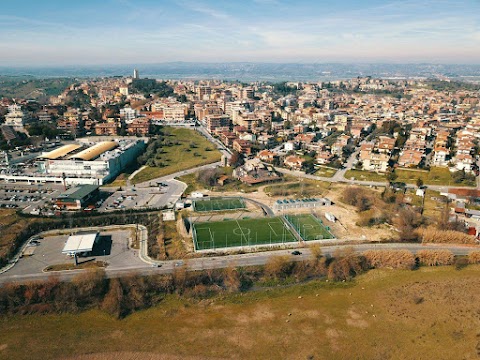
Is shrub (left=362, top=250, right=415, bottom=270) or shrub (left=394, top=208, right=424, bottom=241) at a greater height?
shrub (left=394, top=208, right=424, bottom=241)

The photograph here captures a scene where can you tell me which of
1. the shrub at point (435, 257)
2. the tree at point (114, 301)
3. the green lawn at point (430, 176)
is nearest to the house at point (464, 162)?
the green lawn at point (430, 176)

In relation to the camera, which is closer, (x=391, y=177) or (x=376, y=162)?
(x=391, y=177)

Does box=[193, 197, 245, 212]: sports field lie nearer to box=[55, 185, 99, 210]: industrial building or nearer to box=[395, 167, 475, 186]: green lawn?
box=[55, 185, 99, 210]: industrial building

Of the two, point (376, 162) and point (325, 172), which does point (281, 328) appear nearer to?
point (325, 172)

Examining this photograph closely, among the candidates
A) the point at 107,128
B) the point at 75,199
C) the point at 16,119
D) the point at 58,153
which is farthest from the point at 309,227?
the point at 16,119

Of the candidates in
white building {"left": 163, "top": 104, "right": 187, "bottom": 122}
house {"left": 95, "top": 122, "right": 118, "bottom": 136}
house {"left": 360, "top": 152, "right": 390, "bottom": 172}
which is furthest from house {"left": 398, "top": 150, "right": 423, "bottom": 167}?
white building {"left": 163, "top": 104, "right": 187, "bottom": 122}
